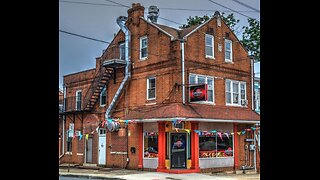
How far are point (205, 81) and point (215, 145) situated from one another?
2975mm

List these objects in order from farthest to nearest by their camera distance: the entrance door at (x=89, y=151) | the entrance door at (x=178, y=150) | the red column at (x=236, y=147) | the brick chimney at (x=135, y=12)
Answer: the entrance door at (x=89, y=151), the brick chimney at (x=135, y=12), the red column at (x=236, y=147), the entrance door at (x=178, y=150)

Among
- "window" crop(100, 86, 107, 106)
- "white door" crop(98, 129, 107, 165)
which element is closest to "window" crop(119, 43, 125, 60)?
"window" crop(100, 86, 107, 106)

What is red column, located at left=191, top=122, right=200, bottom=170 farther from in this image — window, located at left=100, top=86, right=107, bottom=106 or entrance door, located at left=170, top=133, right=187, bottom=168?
window, located at left=100, top=86, right=107, bottom=106

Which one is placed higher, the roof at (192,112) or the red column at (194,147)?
the roof at (192,112)

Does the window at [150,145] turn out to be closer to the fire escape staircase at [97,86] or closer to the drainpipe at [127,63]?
the drainpipe at [127,63]

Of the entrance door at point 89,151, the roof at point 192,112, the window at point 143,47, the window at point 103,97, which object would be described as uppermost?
the window at point 143,47

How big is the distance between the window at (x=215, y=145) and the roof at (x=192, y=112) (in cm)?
103

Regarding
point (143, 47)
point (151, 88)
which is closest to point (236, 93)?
point (151, 88)

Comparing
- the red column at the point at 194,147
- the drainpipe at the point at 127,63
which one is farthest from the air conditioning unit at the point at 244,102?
the drainpipe at the point at 127,63

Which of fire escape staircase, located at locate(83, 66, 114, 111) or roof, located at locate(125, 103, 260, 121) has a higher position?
fire escape staircase, located at locate(83, 66, 114, 111)

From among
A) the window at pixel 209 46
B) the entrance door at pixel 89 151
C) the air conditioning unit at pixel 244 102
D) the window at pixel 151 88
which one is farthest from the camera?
the entrance door at pixel 89 151

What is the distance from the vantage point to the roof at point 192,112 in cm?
1883

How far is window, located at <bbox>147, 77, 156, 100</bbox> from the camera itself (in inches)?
810
